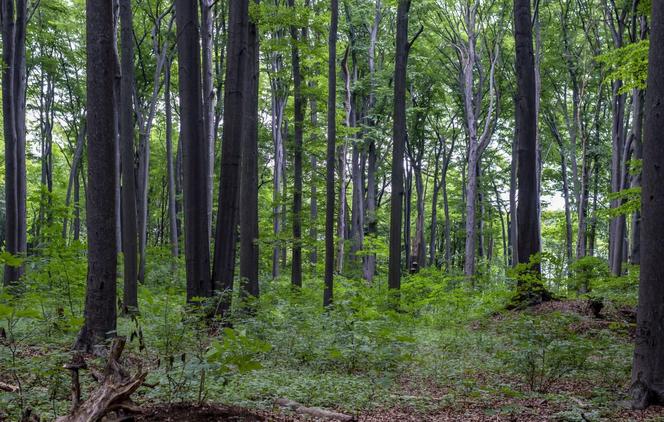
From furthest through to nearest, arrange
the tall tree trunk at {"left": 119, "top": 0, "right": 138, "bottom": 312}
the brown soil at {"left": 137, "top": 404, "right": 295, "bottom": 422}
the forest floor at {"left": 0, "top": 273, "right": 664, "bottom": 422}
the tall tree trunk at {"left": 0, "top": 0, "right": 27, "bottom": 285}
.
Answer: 1. the tall tree trunk at {"left": 0, "top": 0, "right": 27, "bottom": 285}
2. the tall tree trunk at {"left": 119, "top": 0, "right": 138, "bottom": 312}
3. the forest floor at {"left": 0, "top": 273, "right": 664, "bottom": 422}
4. the brown soil at {"left": 137, "top": 404, "right": 295, "bottom": 422}

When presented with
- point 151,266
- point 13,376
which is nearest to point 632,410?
point 13,376

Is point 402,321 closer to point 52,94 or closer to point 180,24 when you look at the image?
point 180,24

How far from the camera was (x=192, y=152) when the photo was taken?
8805mm

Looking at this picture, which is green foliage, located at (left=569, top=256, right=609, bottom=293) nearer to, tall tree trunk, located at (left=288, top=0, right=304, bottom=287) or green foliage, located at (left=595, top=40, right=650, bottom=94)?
green foliage, located at (left=595, top=40, right=650, bottom=94)

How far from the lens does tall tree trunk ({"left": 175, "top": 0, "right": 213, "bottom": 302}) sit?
8664mm

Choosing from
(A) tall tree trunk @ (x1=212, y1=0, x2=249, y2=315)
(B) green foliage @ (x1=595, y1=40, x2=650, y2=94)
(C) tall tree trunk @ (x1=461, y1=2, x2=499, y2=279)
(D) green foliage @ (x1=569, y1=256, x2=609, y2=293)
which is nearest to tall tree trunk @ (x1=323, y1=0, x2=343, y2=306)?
(A) tall tree trunk @ (x1=212, y1=0, x2=249, y2=315)

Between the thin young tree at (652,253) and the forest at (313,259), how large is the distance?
0.06 feet

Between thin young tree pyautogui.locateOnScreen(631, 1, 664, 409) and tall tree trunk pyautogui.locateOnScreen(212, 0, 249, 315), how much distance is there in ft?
21.5

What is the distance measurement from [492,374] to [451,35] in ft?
62.7

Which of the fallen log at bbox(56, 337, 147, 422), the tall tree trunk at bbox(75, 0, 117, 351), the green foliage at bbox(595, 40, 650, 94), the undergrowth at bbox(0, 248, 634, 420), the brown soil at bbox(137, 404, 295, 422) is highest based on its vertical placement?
the green foliage at bbox(595, 40, 650, 94)

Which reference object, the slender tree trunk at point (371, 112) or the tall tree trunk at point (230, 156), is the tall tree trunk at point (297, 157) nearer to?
the tall tree trunk at point (230, 156)

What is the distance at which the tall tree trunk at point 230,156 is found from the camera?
916 cm

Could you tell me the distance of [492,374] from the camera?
21.9 feet

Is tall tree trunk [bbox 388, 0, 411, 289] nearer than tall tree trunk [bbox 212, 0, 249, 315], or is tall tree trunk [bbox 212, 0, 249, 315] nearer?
tall tree trunk [bbox 212, 0, 249, 315]
